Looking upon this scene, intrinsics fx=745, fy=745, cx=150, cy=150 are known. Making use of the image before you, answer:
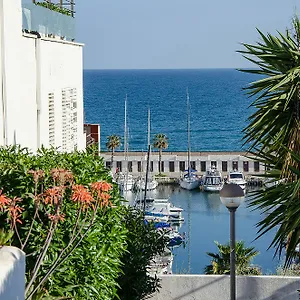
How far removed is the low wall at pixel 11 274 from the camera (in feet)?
14.1

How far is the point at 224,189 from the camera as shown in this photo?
7406 mm

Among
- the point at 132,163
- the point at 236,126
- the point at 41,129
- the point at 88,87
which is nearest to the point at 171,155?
the point at 132,163

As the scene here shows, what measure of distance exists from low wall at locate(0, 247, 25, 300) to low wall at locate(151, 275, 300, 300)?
441 centimetres

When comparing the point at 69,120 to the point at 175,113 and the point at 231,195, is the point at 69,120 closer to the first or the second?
the point at 231,195

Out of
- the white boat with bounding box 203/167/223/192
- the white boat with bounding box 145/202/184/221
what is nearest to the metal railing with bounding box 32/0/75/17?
the white boat with bounding box 145/202/184/221

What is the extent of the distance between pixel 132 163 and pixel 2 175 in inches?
2260

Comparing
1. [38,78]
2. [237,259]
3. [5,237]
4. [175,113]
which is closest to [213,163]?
[175,113]

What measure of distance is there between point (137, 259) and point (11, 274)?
353 cm

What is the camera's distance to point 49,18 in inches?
427

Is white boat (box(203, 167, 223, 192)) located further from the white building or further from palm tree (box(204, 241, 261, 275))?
the white building

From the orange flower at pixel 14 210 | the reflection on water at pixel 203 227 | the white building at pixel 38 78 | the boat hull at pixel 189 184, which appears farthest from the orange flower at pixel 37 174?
the boat hull at pixel 189 184

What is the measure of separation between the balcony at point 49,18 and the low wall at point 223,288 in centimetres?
381

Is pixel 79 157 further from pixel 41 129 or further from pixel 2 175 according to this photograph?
pixel 41 129

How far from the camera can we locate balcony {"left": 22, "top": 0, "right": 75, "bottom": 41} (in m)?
9.91
